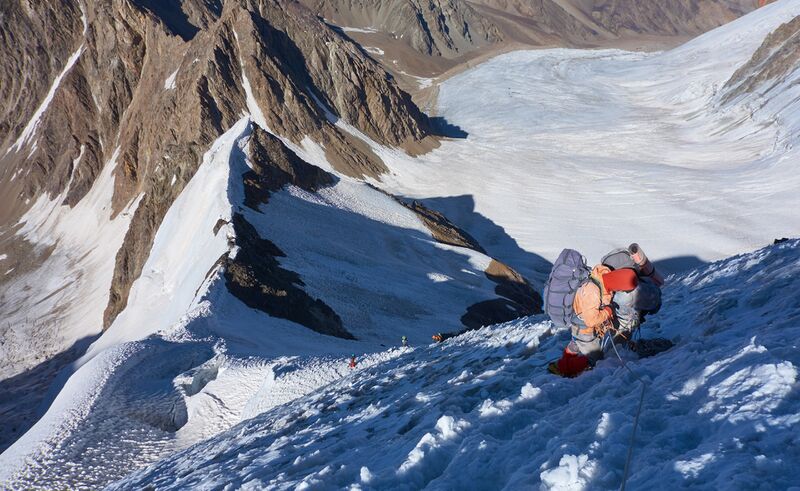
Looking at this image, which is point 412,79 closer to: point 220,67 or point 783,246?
point 220,67

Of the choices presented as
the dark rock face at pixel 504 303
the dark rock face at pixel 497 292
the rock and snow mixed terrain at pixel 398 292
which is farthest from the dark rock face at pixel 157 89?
the dark rock face at pixel 504 303

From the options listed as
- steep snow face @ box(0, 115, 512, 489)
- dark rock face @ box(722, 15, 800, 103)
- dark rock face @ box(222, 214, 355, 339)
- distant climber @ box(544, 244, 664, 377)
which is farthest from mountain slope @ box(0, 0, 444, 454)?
distant climber @ box(544, 244, 664, 377)

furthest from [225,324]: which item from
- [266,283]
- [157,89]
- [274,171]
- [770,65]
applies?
[770,65]

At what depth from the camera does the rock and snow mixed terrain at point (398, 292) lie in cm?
588

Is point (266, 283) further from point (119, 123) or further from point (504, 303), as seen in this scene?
point (119, 123)

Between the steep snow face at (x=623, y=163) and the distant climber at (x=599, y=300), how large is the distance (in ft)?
131

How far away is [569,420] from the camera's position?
614 cm

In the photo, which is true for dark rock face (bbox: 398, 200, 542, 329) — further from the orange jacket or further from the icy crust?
the orange jacket

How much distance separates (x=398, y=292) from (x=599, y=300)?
74.9ft

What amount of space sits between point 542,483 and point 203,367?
433 inches

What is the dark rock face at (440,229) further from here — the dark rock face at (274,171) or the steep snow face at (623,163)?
the dark rock face at (274,171)

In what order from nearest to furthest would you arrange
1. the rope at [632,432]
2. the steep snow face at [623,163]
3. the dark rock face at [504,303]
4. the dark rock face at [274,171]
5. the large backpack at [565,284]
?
the rope at [632,432] < the large backpack at [565,284] < the dark rock face at [504,303] < the dark rock face at [274,171] < the steep snow face at [623,163]

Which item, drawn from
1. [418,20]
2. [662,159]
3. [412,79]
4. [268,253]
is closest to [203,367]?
[268,253]

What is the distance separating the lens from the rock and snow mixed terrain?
588 cm
